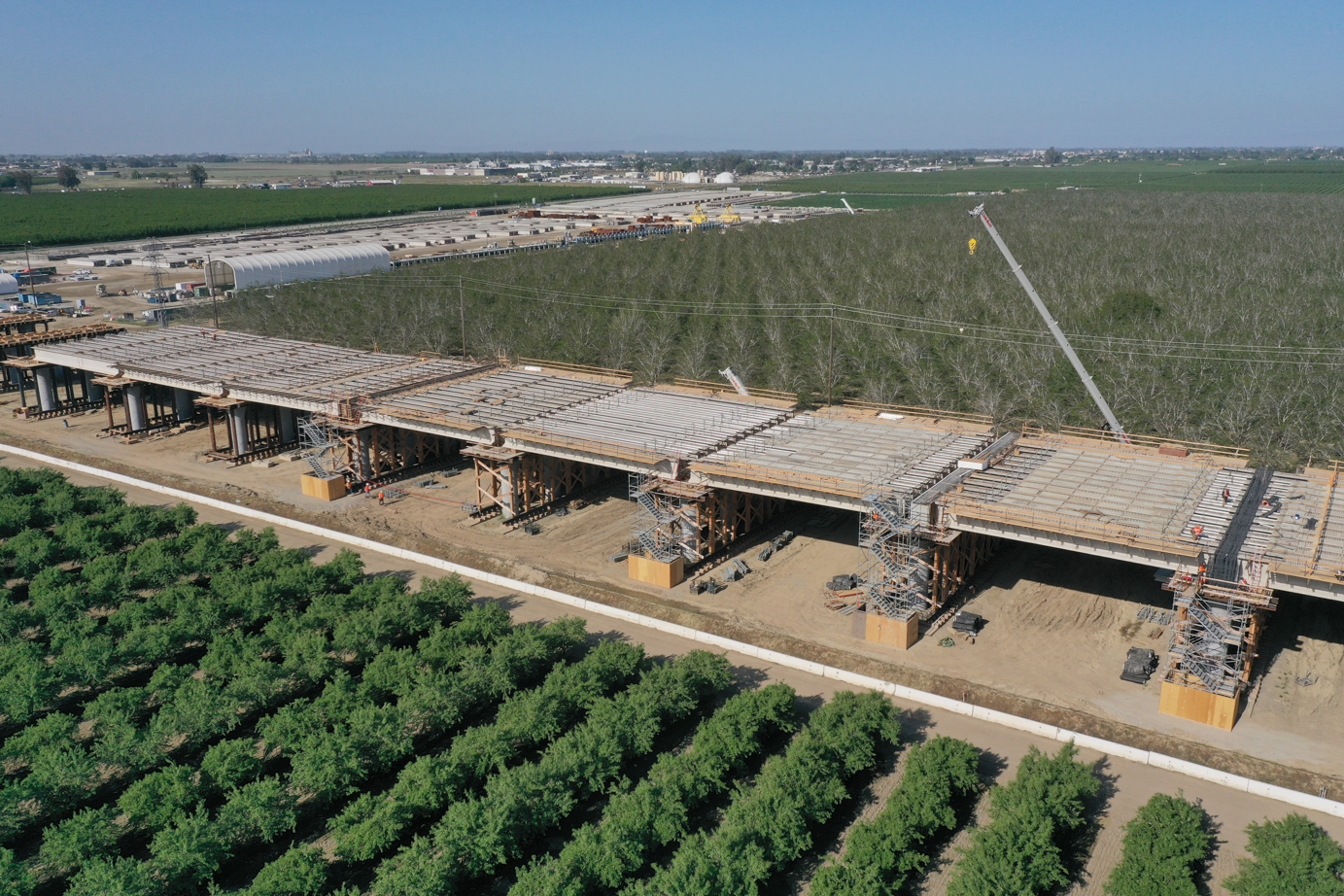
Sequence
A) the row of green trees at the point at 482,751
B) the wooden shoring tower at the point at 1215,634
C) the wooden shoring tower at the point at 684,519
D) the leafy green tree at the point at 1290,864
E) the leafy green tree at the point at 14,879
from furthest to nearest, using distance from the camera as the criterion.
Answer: the wooden shoring tower at the point at 684,519 < the wooden shoring tower at the point at 1215,634 < the row of green trees at the point at 482,751 < the leafy green tree at the point at 14,879 < the leafy green tree at the point at 1290,864

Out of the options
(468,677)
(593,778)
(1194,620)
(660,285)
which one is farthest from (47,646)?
(660,285)

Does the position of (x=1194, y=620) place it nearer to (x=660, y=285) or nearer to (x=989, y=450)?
(x=989, y=450)

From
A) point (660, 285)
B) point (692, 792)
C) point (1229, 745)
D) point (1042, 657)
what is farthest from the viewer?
point (660, 285)

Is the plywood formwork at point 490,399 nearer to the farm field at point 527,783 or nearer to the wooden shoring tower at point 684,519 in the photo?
the wooden shoring tower at point 684,519

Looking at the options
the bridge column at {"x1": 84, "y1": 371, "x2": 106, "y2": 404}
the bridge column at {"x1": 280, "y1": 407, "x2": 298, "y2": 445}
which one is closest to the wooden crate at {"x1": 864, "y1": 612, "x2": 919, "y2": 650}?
the bridge column at {"x1": 280, "y1": 407, "x2": 298, "y2": 445}

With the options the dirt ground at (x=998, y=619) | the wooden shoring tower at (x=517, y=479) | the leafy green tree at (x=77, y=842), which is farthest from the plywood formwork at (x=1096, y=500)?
the leafy green tree at (x=77, y=842)

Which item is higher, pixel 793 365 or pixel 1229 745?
pixel 793 365
